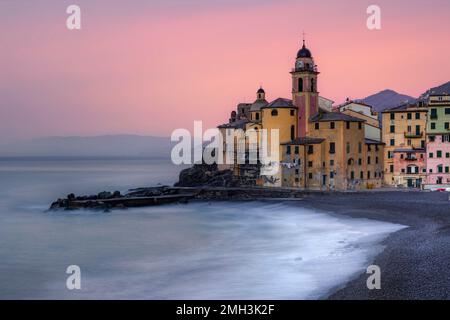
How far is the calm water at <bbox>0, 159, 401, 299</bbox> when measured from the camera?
2692cm

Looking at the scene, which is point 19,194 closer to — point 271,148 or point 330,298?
point 271,148

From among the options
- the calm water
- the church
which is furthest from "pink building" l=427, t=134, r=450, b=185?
the calm water

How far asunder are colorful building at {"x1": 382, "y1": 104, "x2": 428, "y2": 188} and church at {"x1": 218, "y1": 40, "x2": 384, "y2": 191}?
1.00 meters

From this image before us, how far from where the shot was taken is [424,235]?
106ft

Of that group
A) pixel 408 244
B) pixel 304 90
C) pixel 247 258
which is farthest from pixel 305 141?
pixel 408 244

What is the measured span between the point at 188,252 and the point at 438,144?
105ft

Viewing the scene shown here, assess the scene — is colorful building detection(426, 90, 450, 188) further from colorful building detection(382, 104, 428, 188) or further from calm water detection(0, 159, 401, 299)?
calm water detection(0, 159, 401, 299)

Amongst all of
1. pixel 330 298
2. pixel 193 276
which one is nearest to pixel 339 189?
pixel 193 276

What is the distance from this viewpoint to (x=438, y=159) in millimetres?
58594

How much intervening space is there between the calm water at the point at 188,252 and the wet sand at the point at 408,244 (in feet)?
4.16

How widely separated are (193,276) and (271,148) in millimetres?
35461

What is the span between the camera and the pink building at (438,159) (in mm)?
58500

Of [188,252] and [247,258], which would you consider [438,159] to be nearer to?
[188,252]
